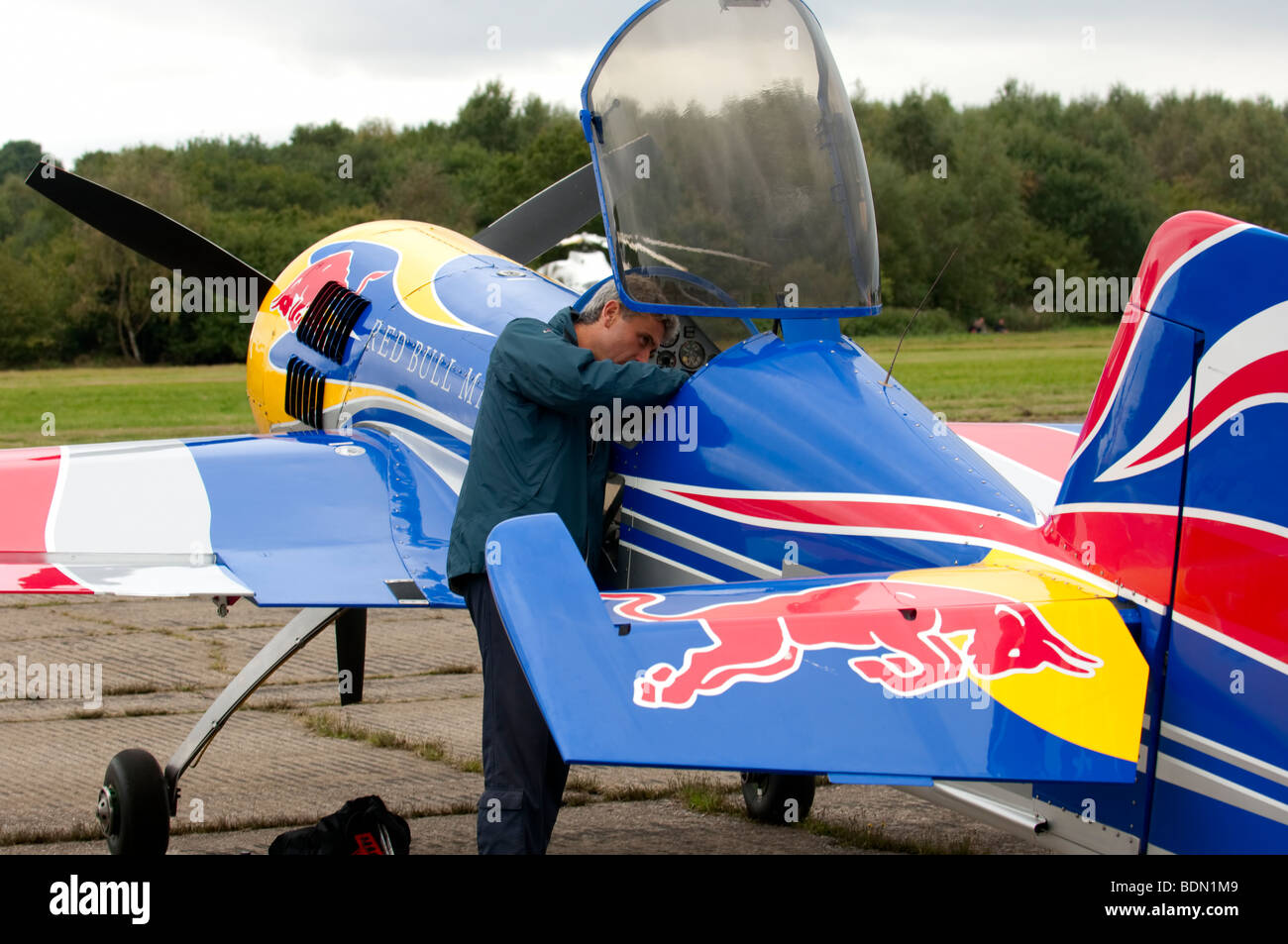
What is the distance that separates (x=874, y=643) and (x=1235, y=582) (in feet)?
2.36

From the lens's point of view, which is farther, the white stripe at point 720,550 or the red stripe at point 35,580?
the red stripe at point 35,580

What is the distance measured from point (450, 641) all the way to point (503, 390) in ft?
17.0

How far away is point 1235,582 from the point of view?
2691 millimetres

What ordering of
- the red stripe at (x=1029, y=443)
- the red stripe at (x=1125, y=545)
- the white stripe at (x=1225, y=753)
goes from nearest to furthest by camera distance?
the white stripe at (x=1225, y=753) → the red stripe at (x=1125, y=545) → the red stripe at (x=1029, y=443)

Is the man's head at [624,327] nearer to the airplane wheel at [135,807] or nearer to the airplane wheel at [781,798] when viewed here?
the airplane wheel at [781,798]

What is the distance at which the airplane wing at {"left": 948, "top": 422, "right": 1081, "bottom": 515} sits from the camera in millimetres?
4812

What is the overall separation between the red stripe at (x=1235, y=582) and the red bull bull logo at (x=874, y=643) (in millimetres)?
250

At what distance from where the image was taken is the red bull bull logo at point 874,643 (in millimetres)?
2666

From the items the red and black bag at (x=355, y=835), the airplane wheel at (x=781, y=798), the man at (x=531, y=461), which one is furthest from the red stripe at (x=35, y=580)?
the airplane wheel at (x=781, y=798)

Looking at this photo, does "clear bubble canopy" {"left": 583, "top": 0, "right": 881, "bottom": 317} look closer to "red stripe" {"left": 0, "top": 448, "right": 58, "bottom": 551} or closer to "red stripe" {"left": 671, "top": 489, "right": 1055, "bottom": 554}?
"red stripe" {"left": 671, "top": 489, "right": 1055, "bottom": 554}

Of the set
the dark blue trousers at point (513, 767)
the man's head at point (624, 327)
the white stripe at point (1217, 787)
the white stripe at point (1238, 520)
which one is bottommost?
the dark blue trousers at point (513, 767)

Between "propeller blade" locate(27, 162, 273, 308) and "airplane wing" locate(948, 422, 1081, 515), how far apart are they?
4412mm

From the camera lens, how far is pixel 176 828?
5.40 meters

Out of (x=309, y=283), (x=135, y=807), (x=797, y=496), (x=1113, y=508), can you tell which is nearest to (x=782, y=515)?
(x=797, y=496)
